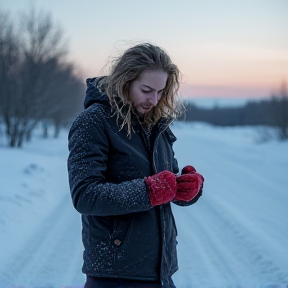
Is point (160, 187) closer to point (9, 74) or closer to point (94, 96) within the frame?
point (94, 96)

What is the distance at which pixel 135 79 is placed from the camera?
1598 millimetres

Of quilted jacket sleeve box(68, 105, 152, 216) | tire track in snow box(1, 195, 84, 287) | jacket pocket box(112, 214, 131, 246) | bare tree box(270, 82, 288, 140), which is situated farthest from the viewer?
bare tree box(270, 82, 288, 140)

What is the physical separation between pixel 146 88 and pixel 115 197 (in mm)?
491

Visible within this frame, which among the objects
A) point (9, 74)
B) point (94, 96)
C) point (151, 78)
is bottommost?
point (9, 74)

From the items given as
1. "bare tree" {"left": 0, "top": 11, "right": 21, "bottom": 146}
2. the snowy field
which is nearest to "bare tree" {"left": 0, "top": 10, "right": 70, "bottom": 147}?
"bare tree" {"left": 0, "top": 11, "right": 21, "bottom": 146}

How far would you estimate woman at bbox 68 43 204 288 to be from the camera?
1.43 metres

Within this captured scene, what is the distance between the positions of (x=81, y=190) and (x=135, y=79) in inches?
20.5

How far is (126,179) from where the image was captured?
153 centimetres

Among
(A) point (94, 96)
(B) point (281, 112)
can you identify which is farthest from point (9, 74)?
(A) point (94, 96)

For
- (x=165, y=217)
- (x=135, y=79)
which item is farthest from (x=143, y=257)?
(x=135, y=79)

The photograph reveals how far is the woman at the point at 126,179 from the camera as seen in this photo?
1.43 metres

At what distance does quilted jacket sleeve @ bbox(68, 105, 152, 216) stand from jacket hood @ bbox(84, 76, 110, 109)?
0.11 metres

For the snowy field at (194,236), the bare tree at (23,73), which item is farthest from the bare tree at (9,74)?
the snowy field at (194,236)

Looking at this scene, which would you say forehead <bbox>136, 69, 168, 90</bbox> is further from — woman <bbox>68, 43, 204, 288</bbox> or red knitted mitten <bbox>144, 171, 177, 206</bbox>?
red knitted mitten <bbox>144, 171, 177, 206</bbox>
